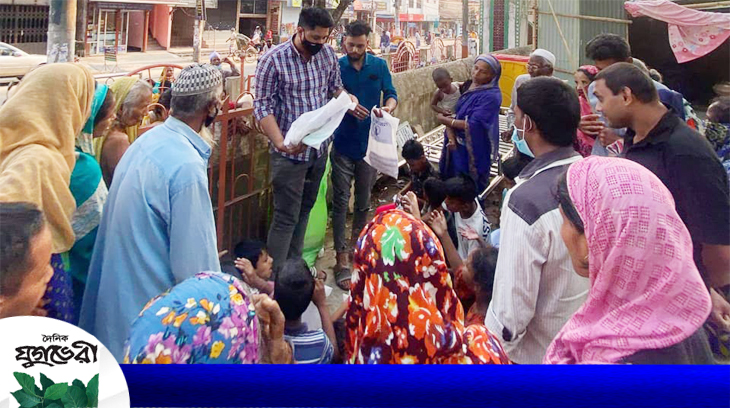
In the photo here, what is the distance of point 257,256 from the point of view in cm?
251

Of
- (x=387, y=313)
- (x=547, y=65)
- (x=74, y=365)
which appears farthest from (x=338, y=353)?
(x=547, y=65)

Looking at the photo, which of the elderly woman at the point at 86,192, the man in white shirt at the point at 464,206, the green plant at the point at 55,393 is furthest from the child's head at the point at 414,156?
the green plant at the point at 55,393

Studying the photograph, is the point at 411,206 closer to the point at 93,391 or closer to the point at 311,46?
the point at 93,391

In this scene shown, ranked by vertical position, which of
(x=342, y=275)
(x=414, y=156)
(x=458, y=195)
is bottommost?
(x=342, y=275)

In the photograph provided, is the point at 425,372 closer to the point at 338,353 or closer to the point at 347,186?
the point at 338,353

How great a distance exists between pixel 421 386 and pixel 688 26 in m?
3.53

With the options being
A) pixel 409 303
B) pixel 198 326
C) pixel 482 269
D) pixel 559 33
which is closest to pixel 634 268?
pixel 409 303

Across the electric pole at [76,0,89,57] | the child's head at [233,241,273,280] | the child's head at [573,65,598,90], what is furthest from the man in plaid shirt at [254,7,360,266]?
the child's head at [573,65,598,90]

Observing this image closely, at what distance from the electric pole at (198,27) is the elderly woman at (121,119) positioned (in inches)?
→ 8.8

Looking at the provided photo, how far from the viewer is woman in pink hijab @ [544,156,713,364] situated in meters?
1.29

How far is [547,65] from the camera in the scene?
3652 millimetres

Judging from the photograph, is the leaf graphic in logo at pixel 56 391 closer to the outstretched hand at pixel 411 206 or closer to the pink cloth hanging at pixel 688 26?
the outstretched hand at pixel 411 206

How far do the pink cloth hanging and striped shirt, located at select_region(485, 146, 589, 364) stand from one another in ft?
7.78

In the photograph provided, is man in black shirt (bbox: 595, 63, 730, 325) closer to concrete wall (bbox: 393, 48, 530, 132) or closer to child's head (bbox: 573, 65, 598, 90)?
child's head (bbox: 573, 65, 598, 90)
